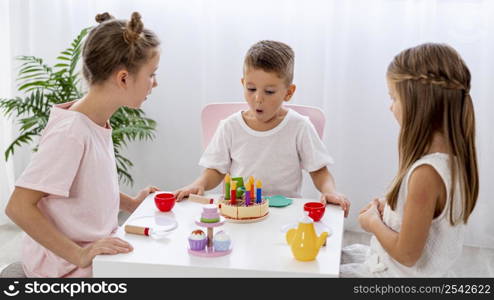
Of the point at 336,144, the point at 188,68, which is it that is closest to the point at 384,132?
the point at 336,144

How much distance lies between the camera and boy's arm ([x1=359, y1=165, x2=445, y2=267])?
1.38m

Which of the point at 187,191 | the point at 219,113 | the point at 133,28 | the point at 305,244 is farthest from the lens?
the point at 219,113

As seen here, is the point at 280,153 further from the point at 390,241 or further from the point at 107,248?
the point at 107,248

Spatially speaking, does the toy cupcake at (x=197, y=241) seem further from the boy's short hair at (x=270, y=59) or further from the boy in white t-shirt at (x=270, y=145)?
the boy's short hair at (x=270, y=59)

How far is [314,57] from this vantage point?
10.5ft

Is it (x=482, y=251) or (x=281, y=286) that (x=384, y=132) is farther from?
(x=281, y=286)

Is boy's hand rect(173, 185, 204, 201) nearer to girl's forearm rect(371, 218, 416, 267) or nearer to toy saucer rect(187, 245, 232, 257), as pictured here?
toy saucer rect(187, 245, 232, 257)

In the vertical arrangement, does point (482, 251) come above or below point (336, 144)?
below

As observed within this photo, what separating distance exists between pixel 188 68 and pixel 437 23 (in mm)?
1337

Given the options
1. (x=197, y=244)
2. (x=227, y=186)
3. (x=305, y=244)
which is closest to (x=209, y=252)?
(x=197, y=244)

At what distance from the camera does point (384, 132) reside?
3195mm

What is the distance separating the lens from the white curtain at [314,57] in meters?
3.03

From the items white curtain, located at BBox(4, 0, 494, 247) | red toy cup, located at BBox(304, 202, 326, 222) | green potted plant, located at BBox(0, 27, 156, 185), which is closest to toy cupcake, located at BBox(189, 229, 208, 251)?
red toy cup, located at BBox(304, 202, 326, 222)

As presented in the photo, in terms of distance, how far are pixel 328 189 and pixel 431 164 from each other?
1.88 ft
